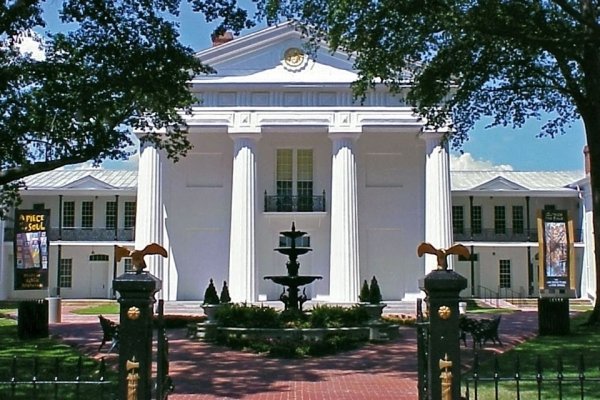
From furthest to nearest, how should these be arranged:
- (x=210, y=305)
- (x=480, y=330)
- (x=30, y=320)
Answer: (x=210, y=305)
(x=30, y=320)
(x=480, y=330)

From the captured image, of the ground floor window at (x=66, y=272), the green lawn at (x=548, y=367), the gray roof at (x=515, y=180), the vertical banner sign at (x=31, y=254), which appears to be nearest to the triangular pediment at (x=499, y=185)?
the gray roof at (x=515, y=180)

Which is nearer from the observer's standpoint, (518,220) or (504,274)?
(504,274)

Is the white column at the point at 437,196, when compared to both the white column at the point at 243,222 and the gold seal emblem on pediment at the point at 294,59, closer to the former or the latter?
the gold seal emblem on pediment at the point at 294,59

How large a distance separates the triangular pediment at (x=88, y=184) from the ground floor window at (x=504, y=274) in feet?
76.8

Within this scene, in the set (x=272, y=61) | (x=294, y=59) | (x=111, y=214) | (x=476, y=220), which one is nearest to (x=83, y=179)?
(x=111, y=214)

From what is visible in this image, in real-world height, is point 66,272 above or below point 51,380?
above

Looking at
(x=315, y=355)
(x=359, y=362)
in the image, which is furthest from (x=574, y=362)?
(x=315, y=355)

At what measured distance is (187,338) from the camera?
20.0 m

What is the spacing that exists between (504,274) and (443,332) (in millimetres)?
39220

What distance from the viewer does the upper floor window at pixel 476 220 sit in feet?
147

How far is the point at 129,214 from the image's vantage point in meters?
44.8

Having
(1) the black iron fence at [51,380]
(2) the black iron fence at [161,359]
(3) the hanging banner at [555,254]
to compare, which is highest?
(3) the hanging banner at [555,254]

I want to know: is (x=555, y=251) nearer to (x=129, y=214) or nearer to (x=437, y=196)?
(x=437, y=196)

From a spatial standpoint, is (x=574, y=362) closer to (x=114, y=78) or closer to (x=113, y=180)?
(x=114, y=78)
